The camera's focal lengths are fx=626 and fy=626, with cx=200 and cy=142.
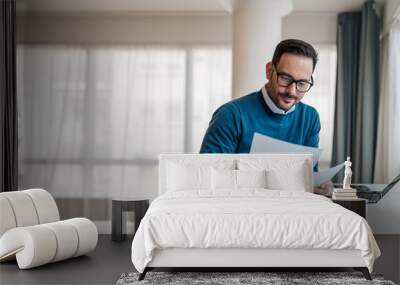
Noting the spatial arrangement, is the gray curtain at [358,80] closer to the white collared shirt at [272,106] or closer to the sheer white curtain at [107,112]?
the white collared shirt at [272,106]

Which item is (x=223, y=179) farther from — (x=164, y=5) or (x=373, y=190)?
(x=164, y=5)

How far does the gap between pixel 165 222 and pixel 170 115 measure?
2588mm

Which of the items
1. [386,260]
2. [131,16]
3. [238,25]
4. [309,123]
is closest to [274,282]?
[386,260]

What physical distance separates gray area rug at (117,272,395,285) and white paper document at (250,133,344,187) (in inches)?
77.6

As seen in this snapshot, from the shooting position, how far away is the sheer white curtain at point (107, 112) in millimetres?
6664

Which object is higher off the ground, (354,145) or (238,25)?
(238,25)

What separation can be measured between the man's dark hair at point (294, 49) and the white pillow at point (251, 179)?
4.44ft

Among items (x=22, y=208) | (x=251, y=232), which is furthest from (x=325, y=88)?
(x=22, y=208)

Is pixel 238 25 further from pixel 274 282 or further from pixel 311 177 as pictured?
pixel 274 282

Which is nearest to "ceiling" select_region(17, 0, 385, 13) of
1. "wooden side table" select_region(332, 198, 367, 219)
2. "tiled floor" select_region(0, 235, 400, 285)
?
"wooden side table" select_region(332, 198, 367, 219)

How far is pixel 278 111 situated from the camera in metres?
6.41

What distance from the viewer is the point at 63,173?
6.85m

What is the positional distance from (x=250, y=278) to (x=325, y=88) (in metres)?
2.76

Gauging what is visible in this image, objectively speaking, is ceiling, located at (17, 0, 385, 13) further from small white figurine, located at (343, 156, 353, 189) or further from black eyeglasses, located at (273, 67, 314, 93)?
small white figurine, located at (343, 156, 353, 189)
